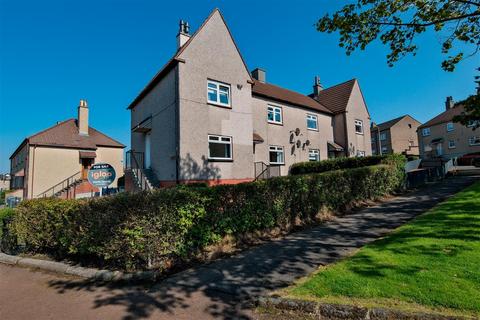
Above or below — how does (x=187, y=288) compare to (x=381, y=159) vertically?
below

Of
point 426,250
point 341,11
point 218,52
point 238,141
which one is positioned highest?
point 218,52

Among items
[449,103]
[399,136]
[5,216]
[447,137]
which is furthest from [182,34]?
[449,103]

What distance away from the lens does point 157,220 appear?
5.72m

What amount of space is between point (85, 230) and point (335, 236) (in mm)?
6697

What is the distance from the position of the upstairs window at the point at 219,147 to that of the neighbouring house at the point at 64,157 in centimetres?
1389

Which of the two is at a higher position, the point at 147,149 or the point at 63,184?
the point at 147,149

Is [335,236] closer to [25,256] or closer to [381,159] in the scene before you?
[25,256]

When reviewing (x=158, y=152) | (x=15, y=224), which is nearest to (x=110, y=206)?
(x=15, y=224)

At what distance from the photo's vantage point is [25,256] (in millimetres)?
7539

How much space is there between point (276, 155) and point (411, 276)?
50.2ft

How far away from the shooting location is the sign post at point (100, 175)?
8.27 metres

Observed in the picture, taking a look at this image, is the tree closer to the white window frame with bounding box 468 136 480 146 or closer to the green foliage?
the green foliage

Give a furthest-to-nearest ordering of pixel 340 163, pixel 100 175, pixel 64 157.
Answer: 1. pixel 64 157
2. pixel 340 163
3. pixel 100 175

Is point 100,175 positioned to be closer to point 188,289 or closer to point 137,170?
point 188,289
